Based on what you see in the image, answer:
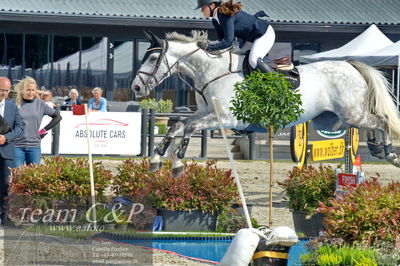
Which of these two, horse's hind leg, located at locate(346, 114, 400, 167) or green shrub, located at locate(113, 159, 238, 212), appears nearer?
green shrub, located at locate(113, 159, 238, 212)

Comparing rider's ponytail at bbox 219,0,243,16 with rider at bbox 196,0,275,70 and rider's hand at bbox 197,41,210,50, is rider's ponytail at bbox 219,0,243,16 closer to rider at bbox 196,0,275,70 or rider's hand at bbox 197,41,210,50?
rider at bbox 196,0,275,70

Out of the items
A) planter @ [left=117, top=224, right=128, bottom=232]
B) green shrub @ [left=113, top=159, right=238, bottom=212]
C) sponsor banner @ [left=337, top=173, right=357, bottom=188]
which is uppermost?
sponsor banner @ [left=337, top=173, right=357, bottom=188]

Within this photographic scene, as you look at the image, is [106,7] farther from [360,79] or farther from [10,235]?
[10,235]

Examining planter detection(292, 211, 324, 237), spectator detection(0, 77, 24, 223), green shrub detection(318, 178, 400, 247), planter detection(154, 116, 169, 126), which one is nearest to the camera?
green shrub detection(318, 178, 400, 247)

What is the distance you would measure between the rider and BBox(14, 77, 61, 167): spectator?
2387mm

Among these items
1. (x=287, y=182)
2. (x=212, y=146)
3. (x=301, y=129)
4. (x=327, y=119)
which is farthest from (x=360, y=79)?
(x=212, y=146)

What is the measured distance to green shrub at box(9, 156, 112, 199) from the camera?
10570 millimetres

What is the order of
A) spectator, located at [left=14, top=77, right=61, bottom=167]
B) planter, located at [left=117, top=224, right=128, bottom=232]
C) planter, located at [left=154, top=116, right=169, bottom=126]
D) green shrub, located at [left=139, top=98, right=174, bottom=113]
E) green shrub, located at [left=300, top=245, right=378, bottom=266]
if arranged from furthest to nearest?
green shrub, located at [left=139, top=98, right=174, bottom=113], planter, located at [left=154, top=116, right=169, bottom=126], spectator, located at [left=14, top=77, right=61, bottom=167], planter, located at [left=117, top=224, right=128, bottom=232], green shrub, located at [left=300, top=245, right=378, bottom=266]

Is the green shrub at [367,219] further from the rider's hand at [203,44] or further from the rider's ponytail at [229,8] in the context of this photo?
the rider's hand at [203,44]

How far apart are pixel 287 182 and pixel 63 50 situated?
18027mm

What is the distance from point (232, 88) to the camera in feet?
39.6

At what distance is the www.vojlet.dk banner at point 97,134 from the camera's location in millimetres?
19672

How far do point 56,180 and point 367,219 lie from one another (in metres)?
4.49

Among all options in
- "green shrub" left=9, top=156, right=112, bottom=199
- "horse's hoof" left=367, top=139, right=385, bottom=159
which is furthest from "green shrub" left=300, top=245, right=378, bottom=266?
"horse's hoof" left=367, top=139, right=385, bottom=159
